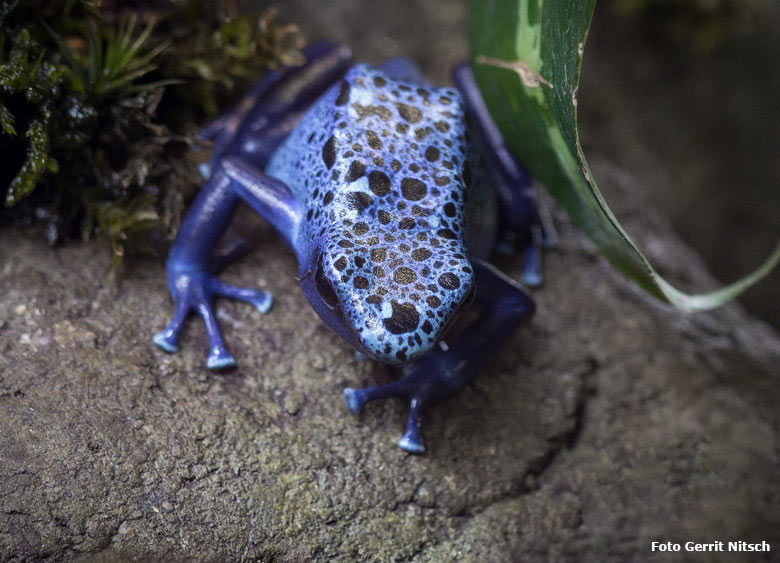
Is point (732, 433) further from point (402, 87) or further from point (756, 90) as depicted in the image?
point (756, 90)

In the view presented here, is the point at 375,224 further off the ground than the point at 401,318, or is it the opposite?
the point at 375,224

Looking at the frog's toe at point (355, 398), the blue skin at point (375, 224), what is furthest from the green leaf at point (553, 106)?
the frog's toe at point (355, 398)

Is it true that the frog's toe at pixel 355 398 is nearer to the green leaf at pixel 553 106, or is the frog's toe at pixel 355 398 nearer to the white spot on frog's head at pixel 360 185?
the white spot on frog's head at pixel 360 185

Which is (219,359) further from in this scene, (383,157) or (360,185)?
(383,157)

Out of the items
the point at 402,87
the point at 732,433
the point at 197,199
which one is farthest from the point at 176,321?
the point at 732,433

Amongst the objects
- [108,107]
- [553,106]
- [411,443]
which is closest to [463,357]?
[411,443]

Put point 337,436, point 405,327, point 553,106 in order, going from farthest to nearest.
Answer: point 337,436
point 553,106
point 405,327
